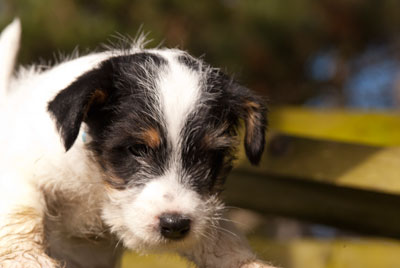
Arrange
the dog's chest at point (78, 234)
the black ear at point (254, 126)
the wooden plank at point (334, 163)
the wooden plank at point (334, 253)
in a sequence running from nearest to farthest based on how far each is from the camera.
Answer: the black ear at point (254, 126) < the dog's chest at point (78, 234) < the wooden plank at point (334, 163) < the wooden plank at point (334, 253)

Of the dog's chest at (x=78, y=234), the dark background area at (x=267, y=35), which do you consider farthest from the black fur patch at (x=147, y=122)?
the dark background area at (x=267, y=35)

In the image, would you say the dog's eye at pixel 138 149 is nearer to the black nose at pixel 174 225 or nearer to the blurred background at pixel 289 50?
the black nose at pixel 174 225

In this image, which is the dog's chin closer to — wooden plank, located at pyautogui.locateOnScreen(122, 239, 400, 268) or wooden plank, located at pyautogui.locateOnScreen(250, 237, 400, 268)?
wooden plank, located at pyautogui.locateOnScreen(122, 239, 400, 268)

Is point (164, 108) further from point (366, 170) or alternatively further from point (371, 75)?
point (371, 75)

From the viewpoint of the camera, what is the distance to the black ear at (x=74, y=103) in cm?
309

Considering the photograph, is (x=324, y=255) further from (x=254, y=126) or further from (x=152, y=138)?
(x=152, y=138)

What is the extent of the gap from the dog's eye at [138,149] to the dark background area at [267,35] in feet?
9.64

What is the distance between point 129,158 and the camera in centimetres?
323

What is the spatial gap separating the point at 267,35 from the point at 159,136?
17.8 feet

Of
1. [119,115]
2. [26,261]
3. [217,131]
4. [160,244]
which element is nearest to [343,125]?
[217,131]

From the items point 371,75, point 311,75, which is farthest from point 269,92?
point 371,75

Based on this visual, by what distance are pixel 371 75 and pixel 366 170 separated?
5643 millimetres

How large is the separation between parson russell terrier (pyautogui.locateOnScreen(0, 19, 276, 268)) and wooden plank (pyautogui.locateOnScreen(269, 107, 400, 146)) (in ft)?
6.66

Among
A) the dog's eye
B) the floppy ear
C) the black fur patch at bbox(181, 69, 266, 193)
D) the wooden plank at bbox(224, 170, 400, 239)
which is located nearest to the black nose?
the black fur patch at bbox(181, 69, 266, 193)
